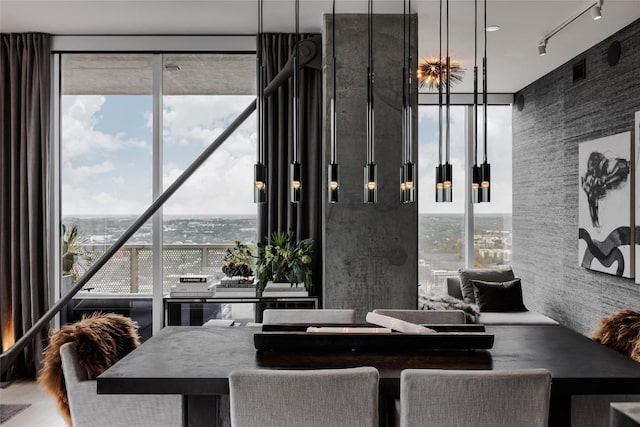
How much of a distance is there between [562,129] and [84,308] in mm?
4277

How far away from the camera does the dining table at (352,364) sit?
1.73 m

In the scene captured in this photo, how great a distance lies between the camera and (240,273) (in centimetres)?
380

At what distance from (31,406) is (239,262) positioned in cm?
163

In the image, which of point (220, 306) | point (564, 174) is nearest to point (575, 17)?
point (564, 174)

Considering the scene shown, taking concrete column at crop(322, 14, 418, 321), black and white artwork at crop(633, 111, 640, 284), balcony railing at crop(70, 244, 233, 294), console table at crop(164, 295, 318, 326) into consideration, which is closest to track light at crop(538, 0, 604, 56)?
black and white artwork at crop(633, 111, 640, 284)

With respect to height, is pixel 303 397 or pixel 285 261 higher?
pixel 285 261

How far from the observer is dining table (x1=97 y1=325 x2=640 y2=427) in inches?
68.2

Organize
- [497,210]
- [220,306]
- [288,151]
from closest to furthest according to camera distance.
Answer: [220,306] → [288,151] → [497,210]

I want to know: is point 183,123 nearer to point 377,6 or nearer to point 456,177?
point 377,6

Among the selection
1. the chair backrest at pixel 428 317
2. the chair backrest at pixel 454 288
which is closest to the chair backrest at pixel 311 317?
the chair backrest at pixel 428 317

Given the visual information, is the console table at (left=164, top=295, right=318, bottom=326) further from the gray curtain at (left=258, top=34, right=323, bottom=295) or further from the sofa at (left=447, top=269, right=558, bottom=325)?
the sofa at (left=447, top=269, right=558, bottom=325)

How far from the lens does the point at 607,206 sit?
150 inches

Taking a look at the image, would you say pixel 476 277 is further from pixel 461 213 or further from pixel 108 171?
pixel 108 171

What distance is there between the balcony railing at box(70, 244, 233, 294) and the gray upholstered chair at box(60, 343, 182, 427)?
1902 millimetres
